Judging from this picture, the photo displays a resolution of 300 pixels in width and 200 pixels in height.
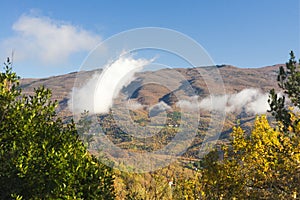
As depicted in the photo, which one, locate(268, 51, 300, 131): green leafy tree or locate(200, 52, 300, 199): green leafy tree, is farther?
locate(268, 51, 300, 131): green leafy tree

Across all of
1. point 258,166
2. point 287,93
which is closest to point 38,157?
point 258,166

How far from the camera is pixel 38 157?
12.1 metres

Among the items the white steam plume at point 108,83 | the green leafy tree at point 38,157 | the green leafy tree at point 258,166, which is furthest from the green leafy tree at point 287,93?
the green leafy tree at point 38,157

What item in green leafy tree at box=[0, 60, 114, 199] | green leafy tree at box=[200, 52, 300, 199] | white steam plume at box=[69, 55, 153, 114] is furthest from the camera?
white steam plume at box=[69, 55, 153, 114]

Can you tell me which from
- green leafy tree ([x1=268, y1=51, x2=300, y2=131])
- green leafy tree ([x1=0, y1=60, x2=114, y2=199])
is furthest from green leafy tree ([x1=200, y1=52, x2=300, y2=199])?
green leafy tree ([x1=0, y1=60, x2=114, y2=199])

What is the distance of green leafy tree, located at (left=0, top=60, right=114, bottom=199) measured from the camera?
1186cm

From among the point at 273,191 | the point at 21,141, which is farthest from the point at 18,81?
the point at 273,191

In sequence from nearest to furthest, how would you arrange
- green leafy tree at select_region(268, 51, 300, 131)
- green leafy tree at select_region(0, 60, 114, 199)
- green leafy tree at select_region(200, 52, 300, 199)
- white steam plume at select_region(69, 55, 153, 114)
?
green leafy tree at select_region(0, 60, 114, 199), green leafy tree at select_region(200, 52, 300, 199), white steam plume at select_region(69, 55, 153, 114), green leafy tree at select_region(268, 51, 300, 131)

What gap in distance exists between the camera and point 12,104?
14.4m

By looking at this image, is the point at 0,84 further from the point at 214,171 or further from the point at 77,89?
the point at 214,171

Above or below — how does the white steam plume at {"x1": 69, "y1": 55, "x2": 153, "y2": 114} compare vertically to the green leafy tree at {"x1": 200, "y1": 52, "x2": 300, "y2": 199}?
above

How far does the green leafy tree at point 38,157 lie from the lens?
11.9 metres

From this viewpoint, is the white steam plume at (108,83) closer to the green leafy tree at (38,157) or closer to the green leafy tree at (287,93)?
the green leafy tree at (38,157)

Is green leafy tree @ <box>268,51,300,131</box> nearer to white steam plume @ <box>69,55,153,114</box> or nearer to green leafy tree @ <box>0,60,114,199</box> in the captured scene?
white steam plume @ <box>69,55,153,114</box>
